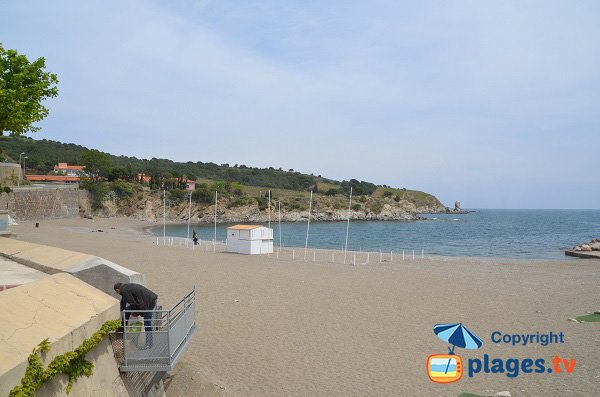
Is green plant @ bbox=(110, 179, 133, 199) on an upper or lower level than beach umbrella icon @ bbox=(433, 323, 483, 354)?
upper

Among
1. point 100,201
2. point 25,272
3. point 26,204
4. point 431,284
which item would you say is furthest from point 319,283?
point 100,201

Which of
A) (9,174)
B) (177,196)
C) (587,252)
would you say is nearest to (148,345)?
(587,252)

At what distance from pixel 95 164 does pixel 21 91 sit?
91464 mm

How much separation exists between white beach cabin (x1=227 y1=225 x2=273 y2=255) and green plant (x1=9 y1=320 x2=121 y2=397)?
28.7 metres

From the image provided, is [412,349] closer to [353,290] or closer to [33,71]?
[353,290]

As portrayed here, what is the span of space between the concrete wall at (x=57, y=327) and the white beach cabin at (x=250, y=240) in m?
27.8

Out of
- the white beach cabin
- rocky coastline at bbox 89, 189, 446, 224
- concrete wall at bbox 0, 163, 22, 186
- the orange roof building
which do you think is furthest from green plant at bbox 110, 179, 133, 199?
the white beach cabin

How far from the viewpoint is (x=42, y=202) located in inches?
2628

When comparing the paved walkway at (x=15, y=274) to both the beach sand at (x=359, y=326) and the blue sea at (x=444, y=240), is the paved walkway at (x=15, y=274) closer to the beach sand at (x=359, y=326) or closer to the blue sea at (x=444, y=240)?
the beach sand at (x=359, y=326)

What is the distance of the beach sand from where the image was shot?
9.70 m

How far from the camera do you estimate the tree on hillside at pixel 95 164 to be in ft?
330

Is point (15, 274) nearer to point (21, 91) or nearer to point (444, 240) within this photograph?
point (21, 91)
